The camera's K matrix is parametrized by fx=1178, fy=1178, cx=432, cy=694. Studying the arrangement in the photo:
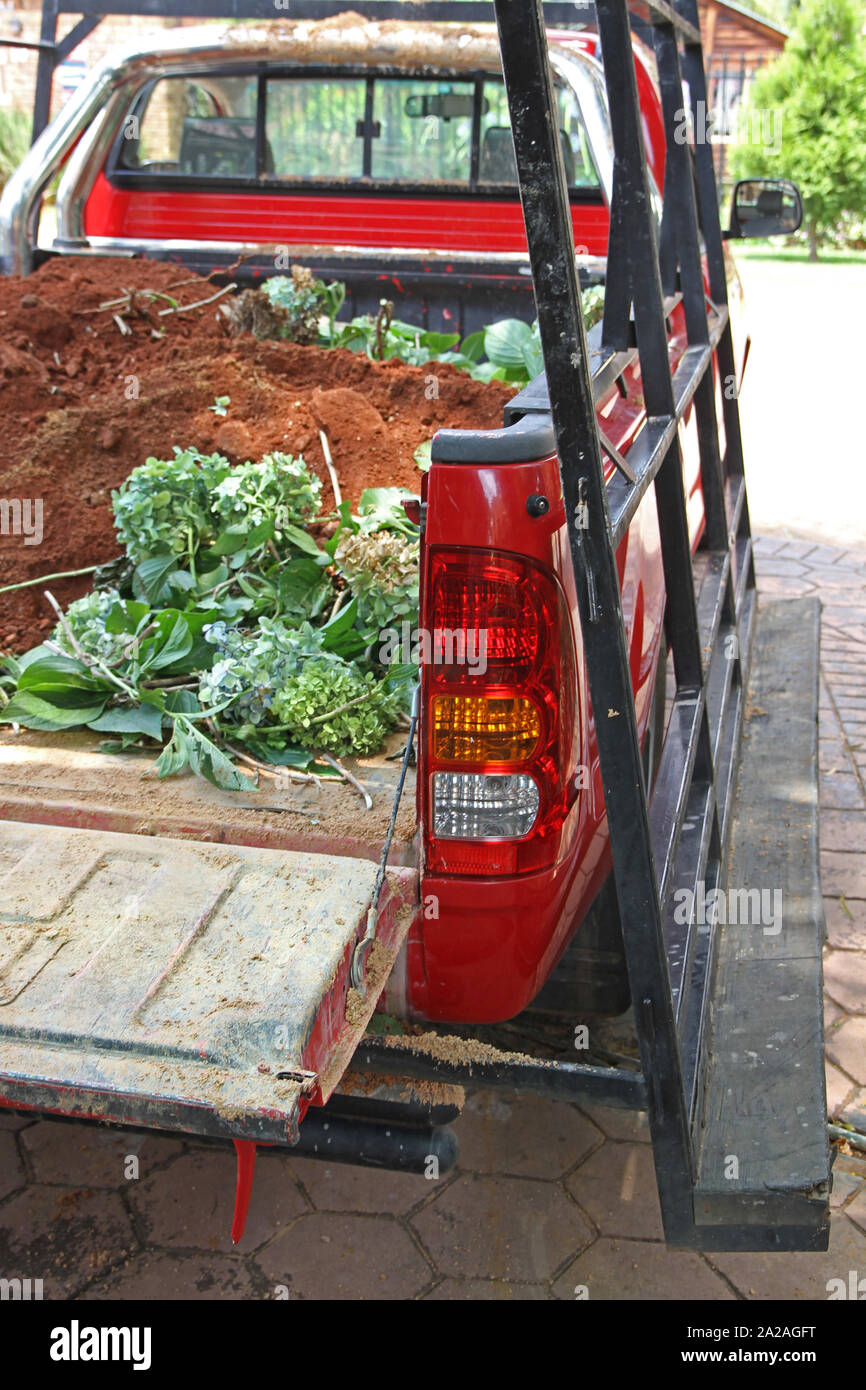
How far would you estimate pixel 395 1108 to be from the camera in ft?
5.80

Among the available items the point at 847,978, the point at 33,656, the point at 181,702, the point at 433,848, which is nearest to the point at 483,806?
the point at 433,848

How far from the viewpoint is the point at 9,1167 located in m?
2.42

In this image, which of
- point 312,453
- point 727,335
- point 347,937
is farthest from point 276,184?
point 347,937

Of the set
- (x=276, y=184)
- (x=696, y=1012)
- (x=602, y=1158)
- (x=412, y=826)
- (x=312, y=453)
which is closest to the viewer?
(x=412, y=826)

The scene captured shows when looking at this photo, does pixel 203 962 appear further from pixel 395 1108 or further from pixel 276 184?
pixel 276 184

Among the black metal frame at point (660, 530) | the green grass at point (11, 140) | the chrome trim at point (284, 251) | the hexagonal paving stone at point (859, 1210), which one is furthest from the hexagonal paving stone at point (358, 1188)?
the green grass at point (11, 140)

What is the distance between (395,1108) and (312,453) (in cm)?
150

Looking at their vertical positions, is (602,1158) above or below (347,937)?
below

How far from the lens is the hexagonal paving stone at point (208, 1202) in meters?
2.26

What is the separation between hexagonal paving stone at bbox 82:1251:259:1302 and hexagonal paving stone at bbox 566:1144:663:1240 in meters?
0.67

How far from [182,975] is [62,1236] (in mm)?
1092

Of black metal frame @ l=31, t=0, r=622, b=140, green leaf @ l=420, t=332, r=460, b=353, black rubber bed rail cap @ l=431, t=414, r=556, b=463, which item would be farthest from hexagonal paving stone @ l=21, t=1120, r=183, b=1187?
black metal frame @ l=31, t=0, r=622, b=140

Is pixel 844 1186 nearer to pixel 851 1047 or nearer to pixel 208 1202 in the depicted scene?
pixel 851 1047

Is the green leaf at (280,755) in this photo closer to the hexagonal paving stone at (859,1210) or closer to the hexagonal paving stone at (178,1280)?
the hexagonal paving stone at (178,1280)
